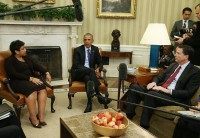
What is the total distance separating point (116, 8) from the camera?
614 centimetres

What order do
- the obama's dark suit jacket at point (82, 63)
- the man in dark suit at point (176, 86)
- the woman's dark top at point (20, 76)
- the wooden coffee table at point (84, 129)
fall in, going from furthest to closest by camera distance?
the obama's dark suit jacket at point (82, 63) → the woman's dark top at point (20, 76) → the man in dark suit at point (176, 86) → the wooden coffee table at point (84, 129)

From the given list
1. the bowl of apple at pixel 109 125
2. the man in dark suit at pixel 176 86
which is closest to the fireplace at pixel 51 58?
the man in dark suit at pixel 176 86

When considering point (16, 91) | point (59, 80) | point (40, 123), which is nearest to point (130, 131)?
point (40, 123)

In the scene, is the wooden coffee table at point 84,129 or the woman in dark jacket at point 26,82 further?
the woman in dark jacket at point 26,82

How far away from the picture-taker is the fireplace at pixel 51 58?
5803mm

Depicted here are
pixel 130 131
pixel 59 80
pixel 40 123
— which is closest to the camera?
pixel 130 131

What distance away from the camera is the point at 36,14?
5.58m

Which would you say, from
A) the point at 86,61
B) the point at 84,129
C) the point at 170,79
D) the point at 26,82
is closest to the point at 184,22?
the point at 86,61

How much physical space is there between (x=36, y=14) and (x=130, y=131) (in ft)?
12.3

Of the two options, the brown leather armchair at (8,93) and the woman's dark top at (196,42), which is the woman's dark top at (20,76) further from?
the woman's dark top at (196,42)

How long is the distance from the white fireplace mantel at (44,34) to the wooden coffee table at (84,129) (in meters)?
2.97

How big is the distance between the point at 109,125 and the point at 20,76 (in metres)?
1.94

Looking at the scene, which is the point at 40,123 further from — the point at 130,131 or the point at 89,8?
the point at 89,8

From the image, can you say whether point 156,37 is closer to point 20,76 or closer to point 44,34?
point 20,76
